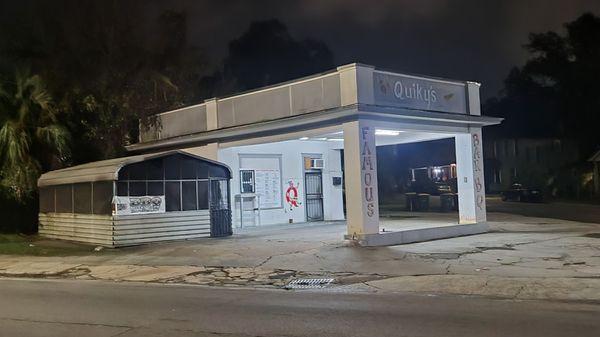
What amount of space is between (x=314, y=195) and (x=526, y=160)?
3660cm

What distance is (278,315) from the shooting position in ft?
29.1

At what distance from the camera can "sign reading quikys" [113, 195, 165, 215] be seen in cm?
1903

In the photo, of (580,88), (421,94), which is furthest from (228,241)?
(580,88)

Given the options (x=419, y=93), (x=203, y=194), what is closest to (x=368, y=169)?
(x=419, y=93)

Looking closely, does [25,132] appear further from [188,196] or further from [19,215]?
[188,196]

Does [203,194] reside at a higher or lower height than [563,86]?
lower

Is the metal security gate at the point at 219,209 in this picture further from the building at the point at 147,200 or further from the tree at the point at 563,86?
the tree at the point at 563,86

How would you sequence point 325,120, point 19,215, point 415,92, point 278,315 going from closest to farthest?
point 278,315 → point 325,120 → point 415,92 → point 19,215

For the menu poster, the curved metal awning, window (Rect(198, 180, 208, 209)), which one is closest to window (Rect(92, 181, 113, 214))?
the curved metal awning

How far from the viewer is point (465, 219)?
20125mm

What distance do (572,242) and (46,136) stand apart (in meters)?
19.9

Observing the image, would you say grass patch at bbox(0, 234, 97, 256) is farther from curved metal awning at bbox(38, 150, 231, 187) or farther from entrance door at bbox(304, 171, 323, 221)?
entrance door at bbox(304, 171, 323, 221)

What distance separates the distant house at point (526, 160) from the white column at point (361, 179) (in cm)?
3415

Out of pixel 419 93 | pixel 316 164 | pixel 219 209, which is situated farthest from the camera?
pixel 316 164
